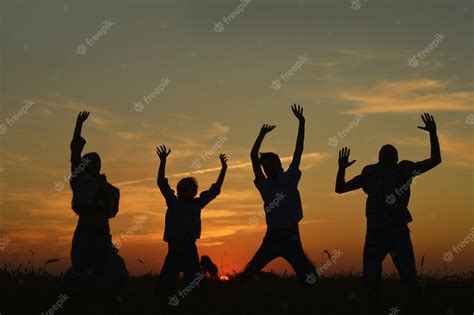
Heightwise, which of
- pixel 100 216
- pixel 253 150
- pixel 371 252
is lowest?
pixel 371 252

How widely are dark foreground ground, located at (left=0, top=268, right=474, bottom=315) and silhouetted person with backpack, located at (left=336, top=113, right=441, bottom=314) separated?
49 cm

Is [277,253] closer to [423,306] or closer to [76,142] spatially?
[423,306]

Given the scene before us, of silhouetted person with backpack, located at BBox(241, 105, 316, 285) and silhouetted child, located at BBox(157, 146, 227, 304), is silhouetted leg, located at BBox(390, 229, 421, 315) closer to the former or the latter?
silhouetted person with backpack, located at BBox(241, 105, 316, 285)

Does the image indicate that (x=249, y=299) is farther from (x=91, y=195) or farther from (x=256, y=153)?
(x=91, y=195)

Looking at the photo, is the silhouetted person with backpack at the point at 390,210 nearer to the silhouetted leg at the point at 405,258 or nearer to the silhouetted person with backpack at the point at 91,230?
the silhouetted leg at the point at 405,258

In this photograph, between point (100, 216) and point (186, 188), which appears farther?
point (186, 188)

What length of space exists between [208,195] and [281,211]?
49.2 inches

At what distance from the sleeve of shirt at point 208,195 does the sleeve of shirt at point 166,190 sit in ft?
1.56

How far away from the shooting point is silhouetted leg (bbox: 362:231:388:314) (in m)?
11.2

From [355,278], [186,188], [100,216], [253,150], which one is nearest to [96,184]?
[100,216]

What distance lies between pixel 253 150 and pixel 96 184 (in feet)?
10.0

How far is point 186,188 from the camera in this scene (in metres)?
12.1
